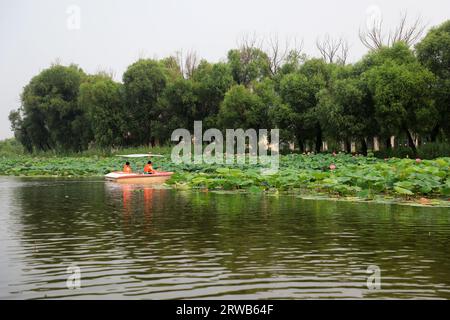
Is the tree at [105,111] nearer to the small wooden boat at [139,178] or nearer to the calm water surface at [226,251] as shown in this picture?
the small wooden boat at [139,178]

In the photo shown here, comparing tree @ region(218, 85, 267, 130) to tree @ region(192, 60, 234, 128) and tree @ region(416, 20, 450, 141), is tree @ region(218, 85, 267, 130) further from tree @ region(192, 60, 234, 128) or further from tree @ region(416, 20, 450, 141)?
tree @ region(416, 20, 450, 141)

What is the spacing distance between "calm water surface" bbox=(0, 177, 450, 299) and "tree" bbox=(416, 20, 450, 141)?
2194cm

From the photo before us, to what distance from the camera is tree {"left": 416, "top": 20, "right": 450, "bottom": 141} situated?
3297 centimetres

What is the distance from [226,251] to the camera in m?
8.10

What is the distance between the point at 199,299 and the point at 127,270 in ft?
5.11

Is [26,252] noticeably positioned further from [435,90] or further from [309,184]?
[435,90]

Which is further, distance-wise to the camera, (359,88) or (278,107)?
(278,107)

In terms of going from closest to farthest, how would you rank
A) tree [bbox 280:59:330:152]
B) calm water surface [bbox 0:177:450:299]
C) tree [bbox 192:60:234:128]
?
1. calm water surface [bbox 0:177:450:299]
2. tree [bbox 280:59:330:152]
3. tree [bbox 192:60:234:128]

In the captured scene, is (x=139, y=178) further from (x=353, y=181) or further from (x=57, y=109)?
(x=57, y=109)

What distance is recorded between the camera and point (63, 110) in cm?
5731

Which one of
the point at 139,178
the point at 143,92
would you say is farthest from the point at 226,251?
the point at 143,92

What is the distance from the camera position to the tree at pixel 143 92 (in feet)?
169

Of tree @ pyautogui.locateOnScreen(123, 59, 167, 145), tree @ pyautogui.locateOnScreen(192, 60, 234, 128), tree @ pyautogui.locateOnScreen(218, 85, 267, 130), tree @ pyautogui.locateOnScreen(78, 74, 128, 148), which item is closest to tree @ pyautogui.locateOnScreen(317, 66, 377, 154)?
tree @ pyautogui.locateOnScreen(218, 85, 267, 130)
